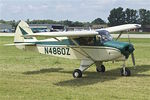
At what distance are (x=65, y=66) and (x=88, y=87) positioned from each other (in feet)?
21.4

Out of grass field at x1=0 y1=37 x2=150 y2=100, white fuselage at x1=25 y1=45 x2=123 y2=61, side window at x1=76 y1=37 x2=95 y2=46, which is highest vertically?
side window at x1=76 y1=37 x2=95 y2=46

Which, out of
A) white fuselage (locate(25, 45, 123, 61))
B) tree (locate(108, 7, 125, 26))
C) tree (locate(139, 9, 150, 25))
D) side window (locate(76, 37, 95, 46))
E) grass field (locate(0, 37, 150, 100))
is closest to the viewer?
grass field (locate(0, 37, 150, 100))

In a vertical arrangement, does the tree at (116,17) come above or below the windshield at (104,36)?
above

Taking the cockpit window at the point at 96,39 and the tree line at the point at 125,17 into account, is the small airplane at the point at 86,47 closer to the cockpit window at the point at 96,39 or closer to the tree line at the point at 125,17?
the cockpit window at the point at 96,39

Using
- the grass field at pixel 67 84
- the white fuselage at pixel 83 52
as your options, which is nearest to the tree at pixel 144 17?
the grass field at pixel 67 84

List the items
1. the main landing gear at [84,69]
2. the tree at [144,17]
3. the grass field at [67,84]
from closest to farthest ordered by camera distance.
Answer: the grass field at [67,84] < the main landing gear at [84,69] < the tree at [144,17]

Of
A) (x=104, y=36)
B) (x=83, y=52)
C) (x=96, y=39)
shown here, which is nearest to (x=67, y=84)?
(x=83, y=52)

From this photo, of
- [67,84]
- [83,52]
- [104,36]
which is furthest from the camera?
[83,52]

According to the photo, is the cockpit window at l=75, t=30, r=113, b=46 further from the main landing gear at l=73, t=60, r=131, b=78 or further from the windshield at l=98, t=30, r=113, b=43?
the main landing gear at l=73, t=60, r=131, b=78

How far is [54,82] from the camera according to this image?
12.7m

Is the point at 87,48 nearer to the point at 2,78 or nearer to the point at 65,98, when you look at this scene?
the point at 2,78

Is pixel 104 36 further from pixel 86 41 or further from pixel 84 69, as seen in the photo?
pixel 84 69

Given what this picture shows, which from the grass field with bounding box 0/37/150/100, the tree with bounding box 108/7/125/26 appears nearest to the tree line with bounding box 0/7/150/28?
the tree with bounding box 108/7/125/26

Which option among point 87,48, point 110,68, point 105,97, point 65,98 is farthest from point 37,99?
point 110,68
